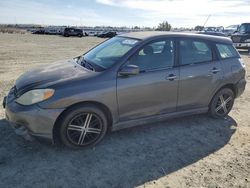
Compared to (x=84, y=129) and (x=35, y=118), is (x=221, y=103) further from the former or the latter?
(x=35, y=118)


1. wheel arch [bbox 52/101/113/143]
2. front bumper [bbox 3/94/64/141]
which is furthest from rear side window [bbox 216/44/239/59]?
front bumper [bbox 3/94/64/141]

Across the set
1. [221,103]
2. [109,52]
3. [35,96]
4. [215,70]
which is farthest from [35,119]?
[221,103]

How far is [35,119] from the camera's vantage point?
366 cm

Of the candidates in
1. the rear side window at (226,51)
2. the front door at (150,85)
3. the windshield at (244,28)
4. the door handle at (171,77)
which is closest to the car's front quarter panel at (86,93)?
the front door at (150,85)

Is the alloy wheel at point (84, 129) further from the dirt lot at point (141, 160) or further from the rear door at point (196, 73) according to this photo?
the rear door at point (196, 73)

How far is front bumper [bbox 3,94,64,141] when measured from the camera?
3.66 meters

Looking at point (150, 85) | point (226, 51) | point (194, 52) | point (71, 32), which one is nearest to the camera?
point (150, 85)

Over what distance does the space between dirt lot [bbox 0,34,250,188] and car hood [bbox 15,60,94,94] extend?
3.04ft

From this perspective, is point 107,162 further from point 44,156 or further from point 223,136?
point 223,136

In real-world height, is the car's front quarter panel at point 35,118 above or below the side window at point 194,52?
below

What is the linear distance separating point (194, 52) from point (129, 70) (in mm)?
1584

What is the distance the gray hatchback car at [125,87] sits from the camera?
12.4ft

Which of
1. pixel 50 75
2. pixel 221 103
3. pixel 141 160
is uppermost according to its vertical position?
pixel 50 75

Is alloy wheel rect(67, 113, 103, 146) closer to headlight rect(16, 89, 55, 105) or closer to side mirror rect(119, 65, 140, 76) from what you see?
headlight rect(16, 89, 55, 105)
